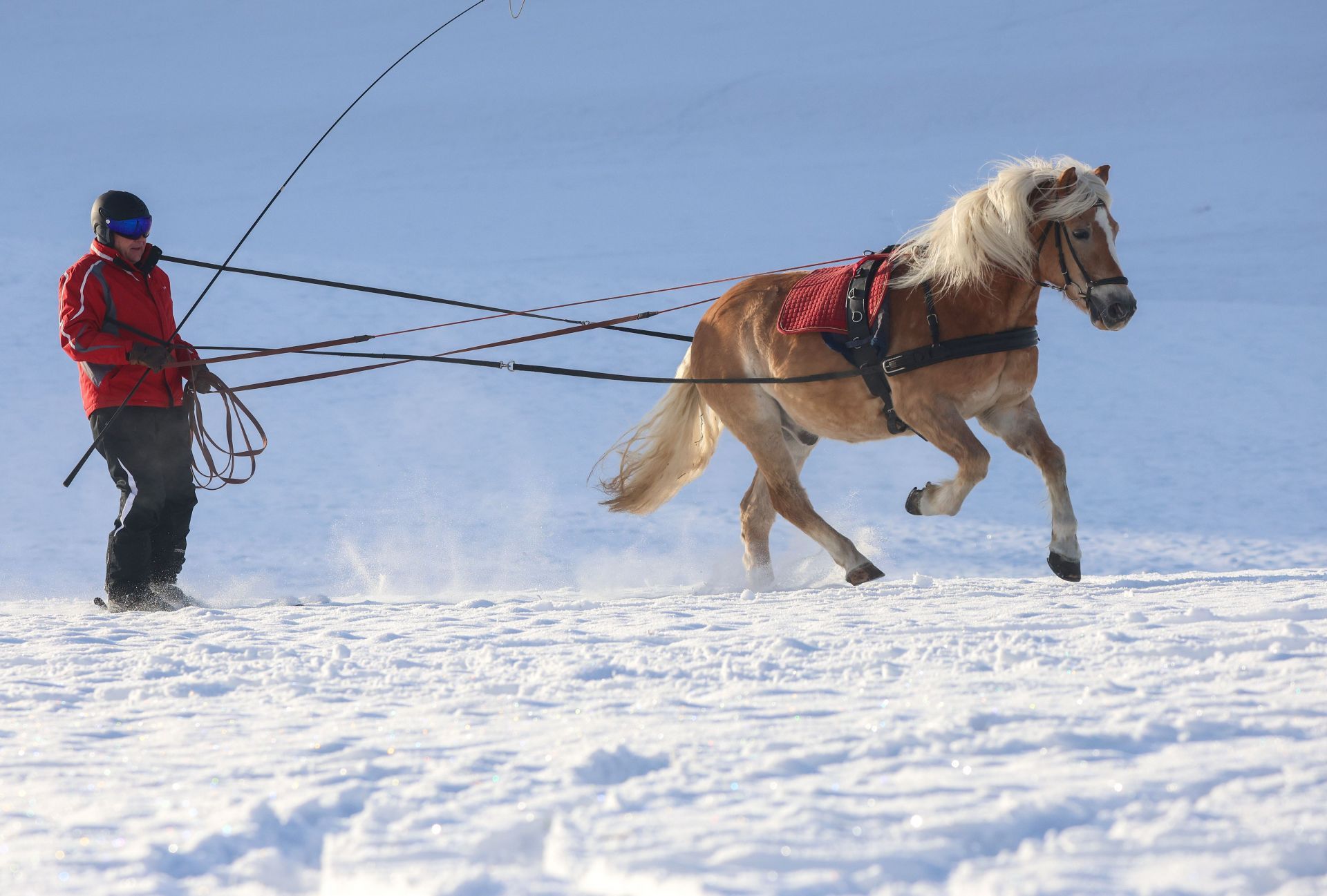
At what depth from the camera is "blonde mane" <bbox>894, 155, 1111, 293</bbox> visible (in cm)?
369

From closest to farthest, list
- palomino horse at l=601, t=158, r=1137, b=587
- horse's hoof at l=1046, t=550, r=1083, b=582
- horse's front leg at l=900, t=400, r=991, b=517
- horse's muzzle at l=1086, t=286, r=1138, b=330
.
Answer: horse's muzzle at l=1086, t=286, r=1138, b=330 < palomino horse at l=601, t=158, r=1137, b=587 < horse's front leg at l=900, t=400, r=991, b=517 < horse's hoof at l=1046, t=550, r=1083, b=582

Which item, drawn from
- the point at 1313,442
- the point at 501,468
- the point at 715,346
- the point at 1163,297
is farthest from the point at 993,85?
the point at 715,346

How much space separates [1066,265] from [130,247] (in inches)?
122

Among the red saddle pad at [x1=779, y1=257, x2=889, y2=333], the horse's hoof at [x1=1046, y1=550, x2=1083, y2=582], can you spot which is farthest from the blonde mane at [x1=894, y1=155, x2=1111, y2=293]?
the horse's hoof at [x1=1046, y1=550, x2=1083, y2=582]

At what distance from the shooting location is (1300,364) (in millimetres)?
11250

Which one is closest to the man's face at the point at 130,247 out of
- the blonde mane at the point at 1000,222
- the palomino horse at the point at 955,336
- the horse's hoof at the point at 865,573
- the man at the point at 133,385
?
the man at the point at 133,385

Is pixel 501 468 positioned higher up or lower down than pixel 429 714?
higher up

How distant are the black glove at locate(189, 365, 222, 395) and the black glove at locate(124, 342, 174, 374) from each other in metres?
0.20

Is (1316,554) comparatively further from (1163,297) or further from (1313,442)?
(1163,297)

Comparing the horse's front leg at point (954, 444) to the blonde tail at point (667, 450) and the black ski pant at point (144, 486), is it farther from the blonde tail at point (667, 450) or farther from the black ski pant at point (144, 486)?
the black ski pant at point (144, 486)

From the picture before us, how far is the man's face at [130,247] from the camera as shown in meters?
4.16

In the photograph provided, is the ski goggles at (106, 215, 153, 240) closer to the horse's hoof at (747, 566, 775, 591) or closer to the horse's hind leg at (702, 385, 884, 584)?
the horse's hind leg at (702, 385, 884, 584)

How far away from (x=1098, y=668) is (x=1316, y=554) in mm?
5003

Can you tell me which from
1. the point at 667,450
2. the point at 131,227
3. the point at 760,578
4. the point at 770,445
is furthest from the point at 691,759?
the point at 131,227
